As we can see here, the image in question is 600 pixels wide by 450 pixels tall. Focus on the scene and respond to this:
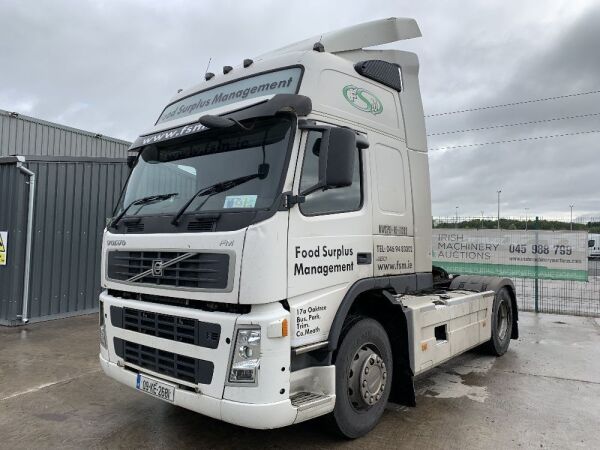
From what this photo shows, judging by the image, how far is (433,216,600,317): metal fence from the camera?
10.9 metres

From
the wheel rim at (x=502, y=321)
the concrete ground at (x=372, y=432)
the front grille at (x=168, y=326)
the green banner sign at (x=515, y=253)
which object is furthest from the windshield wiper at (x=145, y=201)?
the green banner sign at (x=515, y=253)

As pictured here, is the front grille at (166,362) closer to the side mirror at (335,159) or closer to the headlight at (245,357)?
the headlight at (245,357)

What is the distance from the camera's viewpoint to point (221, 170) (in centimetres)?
371

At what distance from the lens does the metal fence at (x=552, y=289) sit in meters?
10.9

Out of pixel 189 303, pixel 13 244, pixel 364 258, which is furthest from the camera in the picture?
pixel 13 244

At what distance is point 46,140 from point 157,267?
1283 cm

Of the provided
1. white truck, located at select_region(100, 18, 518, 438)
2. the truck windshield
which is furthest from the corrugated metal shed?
the truck windshield

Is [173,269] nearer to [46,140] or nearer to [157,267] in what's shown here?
[157,267]

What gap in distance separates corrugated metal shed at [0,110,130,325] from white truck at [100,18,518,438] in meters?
5.27

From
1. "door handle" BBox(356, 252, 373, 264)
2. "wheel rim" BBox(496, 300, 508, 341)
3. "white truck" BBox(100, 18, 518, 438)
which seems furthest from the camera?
"wheel rim" BBox(496, 300, 508, 341)

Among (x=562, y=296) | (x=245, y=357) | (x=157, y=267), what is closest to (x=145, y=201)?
(x=157, y=267)

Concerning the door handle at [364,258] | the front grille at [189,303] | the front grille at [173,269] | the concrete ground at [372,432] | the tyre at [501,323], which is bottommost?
the concrete ground at [372,432]

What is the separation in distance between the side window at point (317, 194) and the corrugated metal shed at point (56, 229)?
23.0 feet

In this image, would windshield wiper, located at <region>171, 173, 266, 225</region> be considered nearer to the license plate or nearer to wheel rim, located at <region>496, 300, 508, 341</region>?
the license plate
